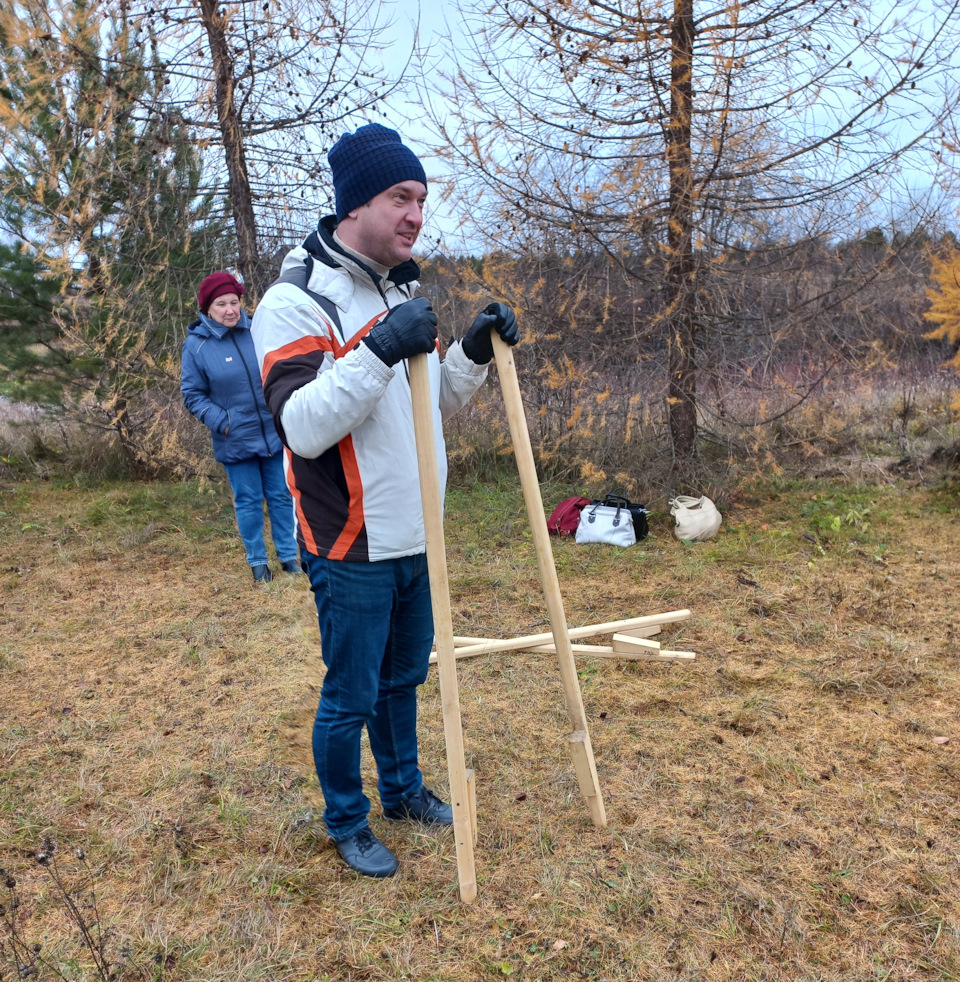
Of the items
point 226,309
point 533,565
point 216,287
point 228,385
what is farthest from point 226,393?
point 533,565

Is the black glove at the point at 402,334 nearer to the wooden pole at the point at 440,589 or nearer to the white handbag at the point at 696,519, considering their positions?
the wooden pole at the point at 440,589

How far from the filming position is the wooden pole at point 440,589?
2137 mm

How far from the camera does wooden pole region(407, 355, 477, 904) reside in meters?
2.14

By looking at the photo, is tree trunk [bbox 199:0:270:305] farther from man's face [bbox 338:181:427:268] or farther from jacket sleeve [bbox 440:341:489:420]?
man's face [bbox 338:181:427:268]

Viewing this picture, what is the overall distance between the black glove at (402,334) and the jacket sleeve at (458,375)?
0.47 meters

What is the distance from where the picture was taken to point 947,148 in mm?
5668

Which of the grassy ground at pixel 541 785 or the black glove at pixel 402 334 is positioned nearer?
the black glove at pixel 402 334

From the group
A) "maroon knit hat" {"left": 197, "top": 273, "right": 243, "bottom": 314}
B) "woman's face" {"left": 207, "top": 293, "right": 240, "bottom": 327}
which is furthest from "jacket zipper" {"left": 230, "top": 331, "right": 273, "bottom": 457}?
"maroon knit hat" {"left": 197, "top": 273, "right": 243, "bottom": 314}

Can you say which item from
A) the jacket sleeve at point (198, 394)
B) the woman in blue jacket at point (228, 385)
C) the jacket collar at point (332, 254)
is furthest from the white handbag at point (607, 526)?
the jacket collar at point (332, 254)

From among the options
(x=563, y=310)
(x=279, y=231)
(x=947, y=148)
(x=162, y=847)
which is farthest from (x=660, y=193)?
(x=162, y=847)

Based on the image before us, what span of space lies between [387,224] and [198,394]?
372cm

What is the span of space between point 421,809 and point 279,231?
21.1 feet

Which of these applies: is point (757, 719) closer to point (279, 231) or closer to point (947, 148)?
point (947, 148)

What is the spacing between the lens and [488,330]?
2.43 m
